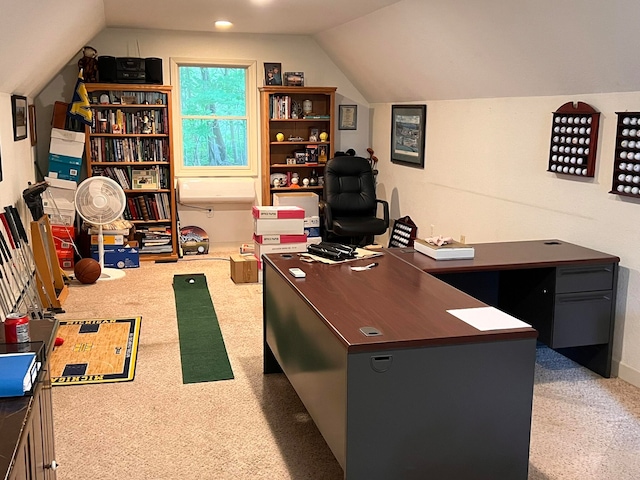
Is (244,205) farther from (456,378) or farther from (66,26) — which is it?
(456,378)

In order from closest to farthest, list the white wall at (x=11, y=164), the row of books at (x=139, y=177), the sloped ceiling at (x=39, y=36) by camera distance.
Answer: the sloped ceiling at (x=39, y=36), the white wall at (x=11, y=164), the row of books at (x=139, y=177)

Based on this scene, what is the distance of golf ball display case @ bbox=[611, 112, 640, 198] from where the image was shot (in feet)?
12.1

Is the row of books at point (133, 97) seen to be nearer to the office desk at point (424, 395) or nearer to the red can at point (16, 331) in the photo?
the office desk at point (424, 395)

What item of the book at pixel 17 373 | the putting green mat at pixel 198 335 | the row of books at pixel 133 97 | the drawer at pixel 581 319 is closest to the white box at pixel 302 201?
the putting green mat at pixel 198 335

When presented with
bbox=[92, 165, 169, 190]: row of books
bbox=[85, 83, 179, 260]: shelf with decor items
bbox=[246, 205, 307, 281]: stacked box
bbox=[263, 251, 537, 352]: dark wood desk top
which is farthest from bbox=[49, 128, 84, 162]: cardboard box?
bbox=[263, 251, 537, 352]: dark wood desk top

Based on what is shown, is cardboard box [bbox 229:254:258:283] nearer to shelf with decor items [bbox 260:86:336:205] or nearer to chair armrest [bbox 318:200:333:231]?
chair armrest [bbox 318:200:333:231]

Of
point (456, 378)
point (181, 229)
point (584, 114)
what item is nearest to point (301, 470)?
point (456, 378)

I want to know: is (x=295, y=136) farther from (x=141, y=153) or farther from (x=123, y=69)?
(x=123, y=69)

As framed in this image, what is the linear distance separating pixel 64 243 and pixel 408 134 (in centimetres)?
359

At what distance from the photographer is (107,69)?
6.68m

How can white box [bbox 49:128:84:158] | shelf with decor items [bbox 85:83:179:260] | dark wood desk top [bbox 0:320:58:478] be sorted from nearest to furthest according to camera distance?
dark wood desk top [bbox 0:320:58:478]
white box [bbox 49:128:84:158]
shelf with decor items [bbox 85:83:179:260]

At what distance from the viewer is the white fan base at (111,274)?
6170mm

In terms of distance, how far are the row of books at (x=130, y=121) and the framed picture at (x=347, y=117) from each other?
203 cm

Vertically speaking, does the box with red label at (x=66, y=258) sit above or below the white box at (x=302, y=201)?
below
